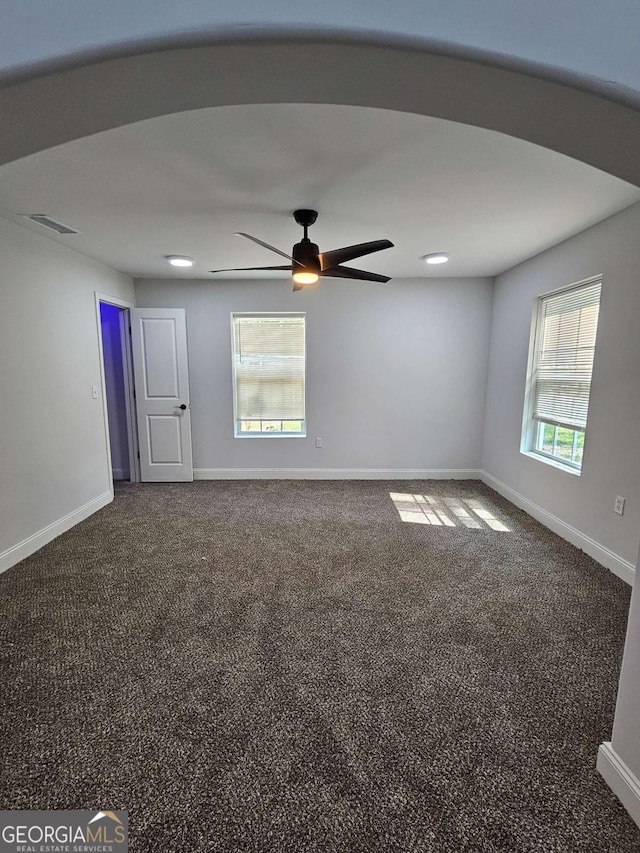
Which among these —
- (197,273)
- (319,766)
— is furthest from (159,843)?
(197,273)

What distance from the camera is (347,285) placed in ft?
14.4

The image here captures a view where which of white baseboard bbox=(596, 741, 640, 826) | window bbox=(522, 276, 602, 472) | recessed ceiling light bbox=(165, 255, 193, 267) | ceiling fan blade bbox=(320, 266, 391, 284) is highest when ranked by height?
recessed ceiling light bbox=(165, 255, 193, 267)

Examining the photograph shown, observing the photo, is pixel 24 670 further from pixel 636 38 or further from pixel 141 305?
pixel 141 305

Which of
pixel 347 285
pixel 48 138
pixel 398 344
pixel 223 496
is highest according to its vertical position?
pixel 347 285

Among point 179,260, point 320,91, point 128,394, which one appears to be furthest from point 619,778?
point 128,394

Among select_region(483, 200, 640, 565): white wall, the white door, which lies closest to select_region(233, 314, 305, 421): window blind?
the white door

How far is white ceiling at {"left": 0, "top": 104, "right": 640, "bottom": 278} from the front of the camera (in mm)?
1632

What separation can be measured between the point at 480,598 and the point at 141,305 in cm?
452

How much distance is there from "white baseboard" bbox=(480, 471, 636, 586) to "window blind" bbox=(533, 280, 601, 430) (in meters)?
0.82

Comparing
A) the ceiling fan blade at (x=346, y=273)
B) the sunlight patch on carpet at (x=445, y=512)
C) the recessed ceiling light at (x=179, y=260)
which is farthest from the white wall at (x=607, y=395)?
the recessed ceiling light at (x=179, y=260)

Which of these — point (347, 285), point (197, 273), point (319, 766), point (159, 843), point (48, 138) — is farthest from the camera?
point (347, 285)

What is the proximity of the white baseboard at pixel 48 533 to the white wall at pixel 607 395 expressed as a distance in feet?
13.8

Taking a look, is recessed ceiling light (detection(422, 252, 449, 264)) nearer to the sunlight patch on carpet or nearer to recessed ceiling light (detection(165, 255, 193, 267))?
recessed ceiling light (detection(165, 255, 193, 267))

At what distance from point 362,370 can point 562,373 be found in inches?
81.3
